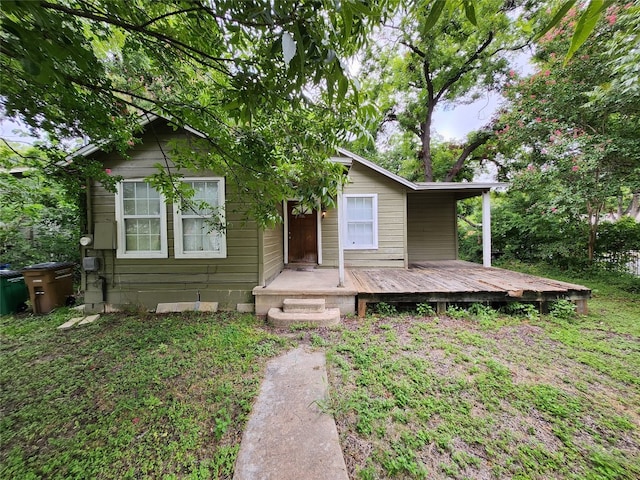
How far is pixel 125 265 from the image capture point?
4.75 m

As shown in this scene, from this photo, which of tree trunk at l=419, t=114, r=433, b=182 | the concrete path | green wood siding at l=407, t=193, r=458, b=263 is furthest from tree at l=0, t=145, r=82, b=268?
tree trunk at l=419, t=114, r=433, b=182

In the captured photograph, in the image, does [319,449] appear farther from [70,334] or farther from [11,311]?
[11,311]

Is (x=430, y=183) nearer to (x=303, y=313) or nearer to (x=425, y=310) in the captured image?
(x=425, y=310)

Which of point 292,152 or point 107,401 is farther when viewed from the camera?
point 292,152

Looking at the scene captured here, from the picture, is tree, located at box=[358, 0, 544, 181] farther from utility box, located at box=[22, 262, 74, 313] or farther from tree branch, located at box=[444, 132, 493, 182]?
utility box, located at box=[22, 262, 74, 313]

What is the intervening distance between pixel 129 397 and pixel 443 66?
558 inches

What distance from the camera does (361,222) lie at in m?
7.04

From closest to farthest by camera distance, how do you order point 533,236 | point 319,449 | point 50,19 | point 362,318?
point 50,19
point 319,449
point 362,318
point 533,236

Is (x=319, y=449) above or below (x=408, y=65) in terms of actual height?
below

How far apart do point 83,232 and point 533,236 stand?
41.0ft

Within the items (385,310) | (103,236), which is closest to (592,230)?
(385,310)

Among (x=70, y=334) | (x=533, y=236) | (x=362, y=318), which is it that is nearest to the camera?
(x=70, y=334)

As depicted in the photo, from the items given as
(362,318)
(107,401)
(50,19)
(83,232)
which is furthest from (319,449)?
(83,232)

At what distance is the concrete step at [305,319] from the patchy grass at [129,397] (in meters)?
0.30
